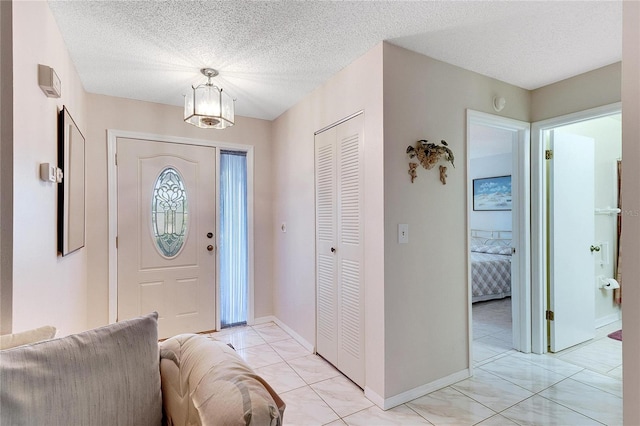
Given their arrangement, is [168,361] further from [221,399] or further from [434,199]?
[434,199]

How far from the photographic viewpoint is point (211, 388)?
967mm

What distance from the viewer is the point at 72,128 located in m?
2.02

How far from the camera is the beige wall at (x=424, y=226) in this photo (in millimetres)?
2051

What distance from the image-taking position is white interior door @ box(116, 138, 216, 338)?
9.82 feet

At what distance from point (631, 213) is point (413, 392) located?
1.69 m

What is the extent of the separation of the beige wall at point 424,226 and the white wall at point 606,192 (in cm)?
204

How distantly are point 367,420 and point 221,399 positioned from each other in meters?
1.37

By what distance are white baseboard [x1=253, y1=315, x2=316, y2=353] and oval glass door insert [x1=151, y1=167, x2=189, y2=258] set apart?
1.23m

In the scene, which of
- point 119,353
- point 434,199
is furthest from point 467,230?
point 119,353

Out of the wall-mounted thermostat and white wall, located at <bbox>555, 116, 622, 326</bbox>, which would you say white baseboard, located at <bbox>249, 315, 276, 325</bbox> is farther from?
white wall, located at <bbox>555, 116, 622, 326</bbox>

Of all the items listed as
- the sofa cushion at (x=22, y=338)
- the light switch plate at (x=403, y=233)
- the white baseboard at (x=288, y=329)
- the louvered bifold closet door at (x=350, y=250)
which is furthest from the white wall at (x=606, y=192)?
the sofa cushion at (x=22, y=338)

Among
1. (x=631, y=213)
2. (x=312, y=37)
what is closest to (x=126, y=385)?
(x=631, y=213)

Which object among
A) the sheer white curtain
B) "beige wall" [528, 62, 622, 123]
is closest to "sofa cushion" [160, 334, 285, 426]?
the sheer white curtain

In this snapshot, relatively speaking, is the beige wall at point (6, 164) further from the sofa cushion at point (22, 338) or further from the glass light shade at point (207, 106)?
the glass light shade at point (207, 106)
